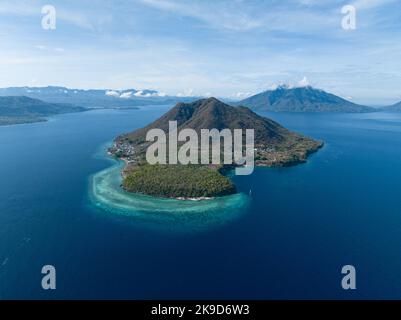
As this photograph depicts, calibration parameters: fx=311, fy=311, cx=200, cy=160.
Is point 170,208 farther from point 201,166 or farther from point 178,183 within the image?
point 201,166

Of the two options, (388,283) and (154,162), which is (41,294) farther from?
(154,162)

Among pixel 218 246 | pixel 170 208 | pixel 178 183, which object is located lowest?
pixel 218 246

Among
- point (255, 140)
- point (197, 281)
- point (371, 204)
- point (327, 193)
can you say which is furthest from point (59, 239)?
point (255, 140)

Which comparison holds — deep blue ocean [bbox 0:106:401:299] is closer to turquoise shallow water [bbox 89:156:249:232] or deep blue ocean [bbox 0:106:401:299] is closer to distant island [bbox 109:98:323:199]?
turquoise shallow water [bbox 89:156:249:232]

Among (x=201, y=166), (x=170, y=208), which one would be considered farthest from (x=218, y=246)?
(x=201, y=166)

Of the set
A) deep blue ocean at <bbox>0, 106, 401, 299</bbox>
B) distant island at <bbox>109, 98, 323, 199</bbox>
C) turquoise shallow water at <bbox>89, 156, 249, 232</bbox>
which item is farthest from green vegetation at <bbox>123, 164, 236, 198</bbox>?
deep blue ocean at <bbox>0, 106, 401, 299</bbox>

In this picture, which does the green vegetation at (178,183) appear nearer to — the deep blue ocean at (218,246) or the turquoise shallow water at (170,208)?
the turquoise shallow water at (170,208)

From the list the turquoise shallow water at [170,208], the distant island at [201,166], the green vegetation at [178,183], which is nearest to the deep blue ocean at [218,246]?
the turquoise shallow water at [170,208]
